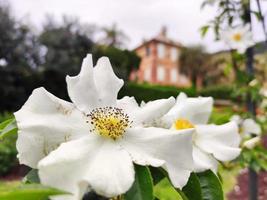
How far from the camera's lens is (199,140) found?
2.08 feet

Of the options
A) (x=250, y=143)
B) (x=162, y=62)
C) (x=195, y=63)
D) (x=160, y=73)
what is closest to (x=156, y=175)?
(x=250, y=143)

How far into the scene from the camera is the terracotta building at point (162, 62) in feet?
99.9

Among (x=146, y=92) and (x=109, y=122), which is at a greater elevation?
(x=109, y=122)

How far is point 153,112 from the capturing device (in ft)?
1.58

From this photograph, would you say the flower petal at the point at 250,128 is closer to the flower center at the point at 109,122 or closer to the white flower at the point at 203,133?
the white flower at the point at 203,133

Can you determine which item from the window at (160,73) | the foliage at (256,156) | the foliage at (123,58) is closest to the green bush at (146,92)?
the foliage at (123,58)

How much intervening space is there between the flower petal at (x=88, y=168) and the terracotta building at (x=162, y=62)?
29.7 m

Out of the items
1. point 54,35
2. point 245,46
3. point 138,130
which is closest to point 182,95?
point 138,130

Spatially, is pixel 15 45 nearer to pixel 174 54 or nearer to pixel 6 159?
pixel 6 159

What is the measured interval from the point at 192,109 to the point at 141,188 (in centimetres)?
30

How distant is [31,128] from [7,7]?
10.9 m

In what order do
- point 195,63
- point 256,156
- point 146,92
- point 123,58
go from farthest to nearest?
point 195,63, point 123,58, point 146,92, point 256,156

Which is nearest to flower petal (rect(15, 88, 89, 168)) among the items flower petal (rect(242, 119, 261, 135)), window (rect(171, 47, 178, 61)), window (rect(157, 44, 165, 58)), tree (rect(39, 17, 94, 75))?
flower petal (rect(242, 119, 261, 135))

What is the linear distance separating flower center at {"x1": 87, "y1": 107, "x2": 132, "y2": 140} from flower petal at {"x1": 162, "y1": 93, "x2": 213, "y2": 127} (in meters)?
0.15
